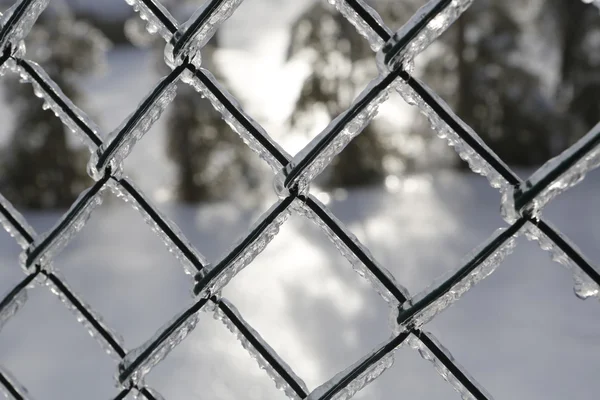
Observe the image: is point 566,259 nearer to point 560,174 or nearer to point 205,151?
point 560,174

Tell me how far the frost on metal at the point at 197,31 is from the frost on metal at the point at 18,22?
26 centimetres

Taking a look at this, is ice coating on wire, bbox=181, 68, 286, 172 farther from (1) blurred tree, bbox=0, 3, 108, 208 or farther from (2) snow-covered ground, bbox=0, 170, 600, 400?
(1) blurred tree, bbox=0, 3, 108, 208

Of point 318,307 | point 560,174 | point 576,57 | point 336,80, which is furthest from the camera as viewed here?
point 576,57

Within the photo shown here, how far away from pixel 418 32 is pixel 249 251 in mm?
386

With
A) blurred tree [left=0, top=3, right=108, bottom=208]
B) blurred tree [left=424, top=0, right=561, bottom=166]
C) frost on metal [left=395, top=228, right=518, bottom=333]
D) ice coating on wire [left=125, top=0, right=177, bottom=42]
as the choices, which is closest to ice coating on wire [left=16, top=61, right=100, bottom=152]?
ice coating on wire [left=125, top=0, right=177, bottom=42]

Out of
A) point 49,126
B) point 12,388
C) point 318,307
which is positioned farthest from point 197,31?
point 49,126

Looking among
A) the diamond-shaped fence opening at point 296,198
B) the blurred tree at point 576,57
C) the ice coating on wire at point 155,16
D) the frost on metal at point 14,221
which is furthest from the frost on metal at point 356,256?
the blurred tree at point 576,57

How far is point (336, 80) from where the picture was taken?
30.5 feet

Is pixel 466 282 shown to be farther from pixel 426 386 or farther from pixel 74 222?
pixel 426 386

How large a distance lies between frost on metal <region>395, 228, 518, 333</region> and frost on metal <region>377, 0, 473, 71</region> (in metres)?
0.25

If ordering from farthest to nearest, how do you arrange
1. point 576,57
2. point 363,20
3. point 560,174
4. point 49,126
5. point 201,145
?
point 576,57
point 201,145
point 49,126
point 363,20
point 560,174

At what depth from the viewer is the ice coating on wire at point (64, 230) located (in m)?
1.07

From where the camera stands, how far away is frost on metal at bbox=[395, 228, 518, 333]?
2.65ft

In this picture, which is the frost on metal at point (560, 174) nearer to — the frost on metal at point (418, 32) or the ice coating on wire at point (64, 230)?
the frost on metal at point (418, 32)
